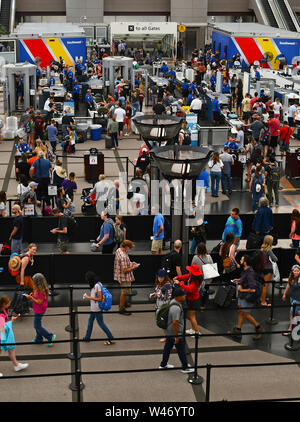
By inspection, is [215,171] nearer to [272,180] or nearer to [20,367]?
[272,180]

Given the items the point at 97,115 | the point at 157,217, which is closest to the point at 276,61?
the point at 97,115

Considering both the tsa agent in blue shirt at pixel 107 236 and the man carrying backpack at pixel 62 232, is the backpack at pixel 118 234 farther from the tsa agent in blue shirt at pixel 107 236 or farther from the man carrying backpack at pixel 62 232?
the man carrying backpack at pixel 62 232

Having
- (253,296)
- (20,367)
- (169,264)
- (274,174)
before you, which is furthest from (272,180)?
(20,367)

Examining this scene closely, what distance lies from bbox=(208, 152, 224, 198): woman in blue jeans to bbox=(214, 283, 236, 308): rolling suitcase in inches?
252

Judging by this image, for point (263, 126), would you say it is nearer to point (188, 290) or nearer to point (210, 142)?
point (210, 142)

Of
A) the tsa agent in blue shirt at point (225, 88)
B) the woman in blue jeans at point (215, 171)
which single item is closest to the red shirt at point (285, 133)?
the woman in blue jeans at point (215, 171)

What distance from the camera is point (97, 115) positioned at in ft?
94.7

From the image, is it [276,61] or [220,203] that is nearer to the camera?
[220,203]

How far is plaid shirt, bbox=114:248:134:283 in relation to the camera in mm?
12086

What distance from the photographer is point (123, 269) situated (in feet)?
39.9

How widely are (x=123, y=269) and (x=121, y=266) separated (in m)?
0.06

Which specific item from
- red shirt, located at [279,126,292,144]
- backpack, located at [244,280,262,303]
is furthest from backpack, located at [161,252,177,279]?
red shirt, located at [279,126,292,144]

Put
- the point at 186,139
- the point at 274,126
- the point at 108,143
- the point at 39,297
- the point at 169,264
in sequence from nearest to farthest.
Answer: the point at 39,297, the point at 169,264, the point at 186,139, the point at 274,126, the point at 108,143
